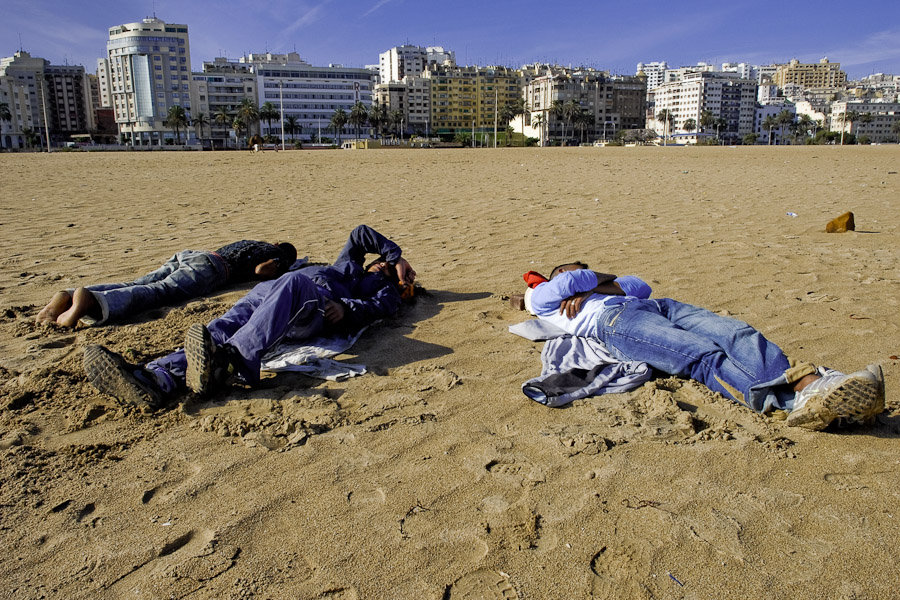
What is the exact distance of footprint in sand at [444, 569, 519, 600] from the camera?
1.74m

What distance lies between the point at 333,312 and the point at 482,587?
2129 mm

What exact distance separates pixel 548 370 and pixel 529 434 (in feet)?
1.90

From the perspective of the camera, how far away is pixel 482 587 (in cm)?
178

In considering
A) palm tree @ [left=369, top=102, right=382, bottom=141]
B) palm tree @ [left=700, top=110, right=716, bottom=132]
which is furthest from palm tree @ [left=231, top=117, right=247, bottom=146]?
palm tree @ [left=700, top=110, right=716, bottom=132]

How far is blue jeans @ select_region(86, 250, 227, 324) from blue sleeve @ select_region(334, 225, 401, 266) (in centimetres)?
107

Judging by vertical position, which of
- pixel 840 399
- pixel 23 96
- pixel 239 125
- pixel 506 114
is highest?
pixel 23 96

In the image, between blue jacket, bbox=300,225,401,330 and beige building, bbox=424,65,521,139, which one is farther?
beige building, bbox=424,65,521,139

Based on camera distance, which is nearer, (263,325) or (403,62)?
(263,325)

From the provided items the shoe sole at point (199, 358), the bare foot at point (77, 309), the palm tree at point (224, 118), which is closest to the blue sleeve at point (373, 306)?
the shoe sole at point (199, 358)

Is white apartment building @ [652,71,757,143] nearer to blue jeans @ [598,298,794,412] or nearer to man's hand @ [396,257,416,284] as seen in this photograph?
man's hand @ [396,257,416,284]

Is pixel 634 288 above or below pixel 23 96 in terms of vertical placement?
below

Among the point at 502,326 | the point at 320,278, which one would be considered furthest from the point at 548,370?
the point at 320,278

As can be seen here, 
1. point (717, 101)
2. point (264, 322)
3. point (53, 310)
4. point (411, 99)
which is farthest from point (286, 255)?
point (717, 101)

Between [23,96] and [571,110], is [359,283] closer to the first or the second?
[571,110]
